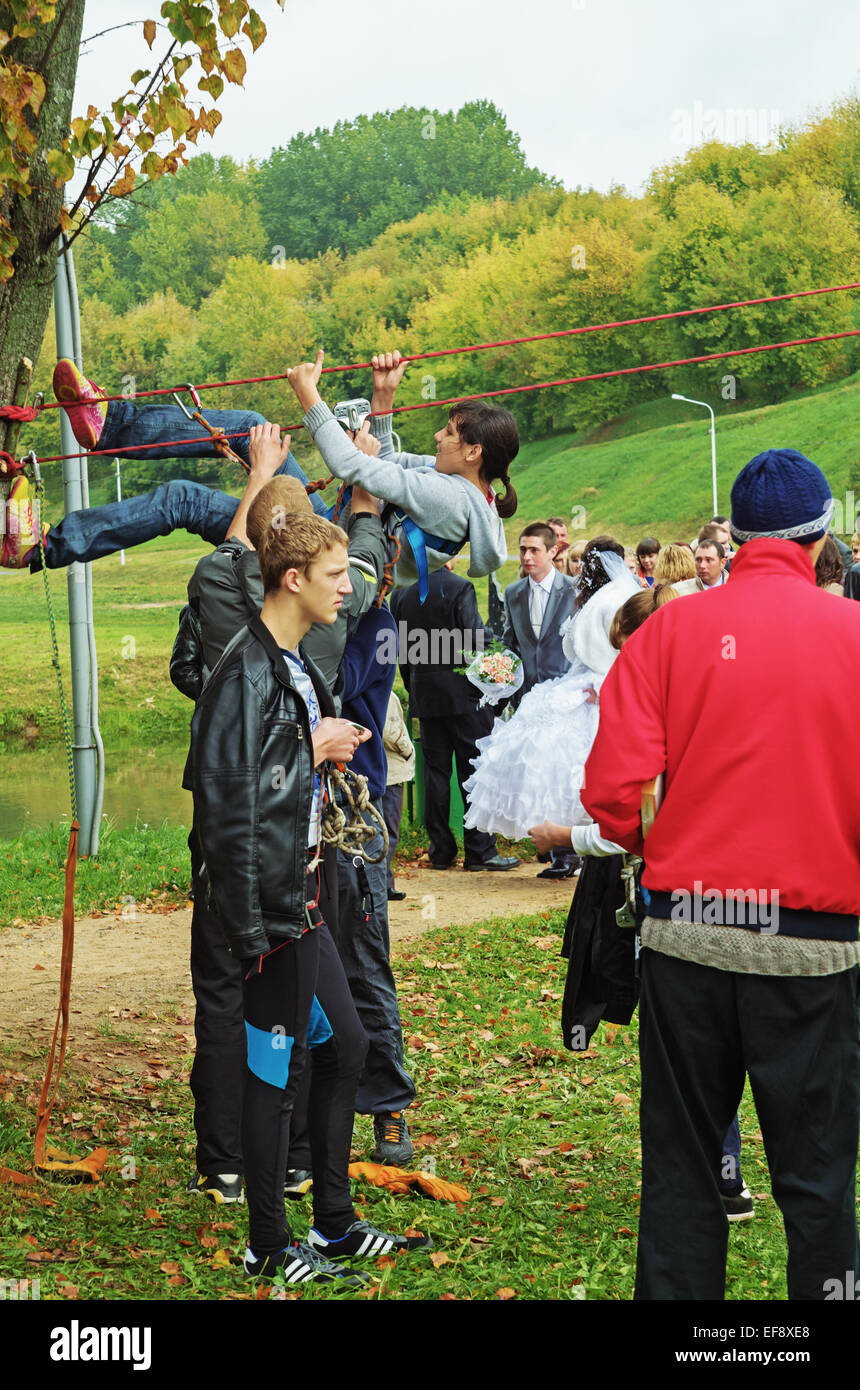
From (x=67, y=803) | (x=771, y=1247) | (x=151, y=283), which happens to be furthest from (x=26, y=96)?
(x=151, y=283)

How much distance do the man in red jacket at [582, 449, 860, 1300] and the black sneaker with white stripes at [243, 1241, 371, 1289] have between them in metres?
0.90

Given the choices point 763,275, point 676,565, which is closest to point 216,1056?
point 676,565

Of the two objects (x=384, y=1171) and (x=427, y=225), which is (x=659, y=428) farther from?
(x=384, y=1171)

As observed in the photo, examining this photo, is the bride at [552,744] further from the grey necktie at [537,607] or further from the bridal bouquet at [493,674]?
the grey necktie at [537,607]

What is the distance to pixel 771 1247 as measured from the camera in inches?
158

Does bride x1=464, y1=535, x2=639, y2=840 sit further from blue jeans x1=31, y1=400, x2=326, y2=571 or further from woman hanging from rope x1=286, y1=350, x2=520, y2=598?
woman hanging from rope x1=286, y1=350, x2=520, y2=598

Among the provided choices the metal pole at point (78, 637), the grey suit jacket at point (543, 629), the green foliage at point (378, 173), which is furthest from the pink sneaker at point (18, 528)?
the green foliage at point (378, 173)

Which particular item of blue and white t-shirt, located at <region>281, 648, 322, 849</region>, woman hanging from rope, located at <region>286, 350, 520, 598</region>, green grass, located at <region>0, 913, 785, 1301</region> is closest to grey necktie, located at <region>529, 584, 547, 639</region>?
green grass, located at <region>0, 913, 785, 1301</region>

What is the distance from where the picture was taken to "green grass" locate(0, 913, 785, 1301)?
3.73 meters

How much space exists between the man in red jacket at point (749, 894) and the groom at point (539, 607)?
21.4 ft

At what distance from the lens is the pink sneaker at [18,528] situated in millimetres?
4637

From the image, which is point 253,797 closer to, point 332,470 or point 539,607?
point 332,470

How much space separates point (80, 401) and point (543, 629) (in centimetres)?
511

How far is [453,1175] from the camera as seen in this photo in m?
→ 4.57
